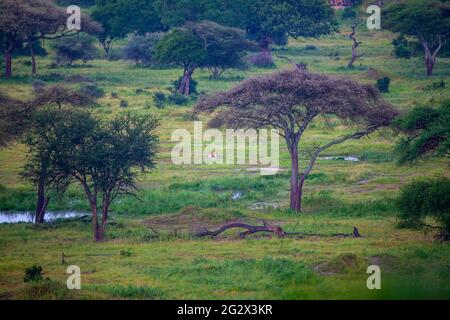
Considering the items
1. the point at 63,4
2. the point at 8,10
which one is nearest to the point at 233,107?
the point at 8,10

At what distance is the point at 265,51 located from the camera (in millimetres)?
63750

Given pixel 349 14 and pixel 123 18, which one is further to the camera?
pixel 349 14

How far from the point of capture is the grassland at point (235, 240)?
1923cm

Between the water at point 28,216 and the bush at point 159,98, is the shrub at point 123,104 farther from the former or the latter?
the water at point 28,216

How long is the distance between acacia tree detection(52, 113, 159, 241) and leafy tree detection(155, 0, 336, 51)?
126 feet

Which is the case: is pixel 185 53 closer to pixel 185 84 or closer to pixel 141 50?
pixel 185 84

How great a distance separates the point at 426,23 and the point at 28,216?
32.6 m

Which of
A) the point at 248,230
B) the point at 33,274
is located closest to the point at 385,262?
the point at 248,230

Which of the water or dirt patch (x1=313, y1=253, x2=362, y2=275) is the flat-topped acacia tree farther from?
dirt patch (x1=313, y1=253, x2=362, y2=275)

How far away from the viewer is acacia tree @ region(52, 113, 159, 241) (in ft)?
83.8

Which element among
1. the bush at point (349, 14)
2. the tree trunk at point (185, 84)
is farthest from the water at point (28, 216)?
the bush at point (349, 14)

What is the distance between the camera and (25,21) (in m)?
52.1
